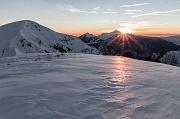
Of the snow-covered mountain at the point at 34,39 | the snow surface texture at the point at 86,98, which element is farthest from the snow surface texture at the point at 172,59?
the snow surface texture at the point at 86,98

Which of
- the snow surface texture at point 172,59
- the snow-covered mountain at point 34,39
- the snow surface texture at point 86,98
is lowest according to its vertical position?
the snow surface texture at point 172,59

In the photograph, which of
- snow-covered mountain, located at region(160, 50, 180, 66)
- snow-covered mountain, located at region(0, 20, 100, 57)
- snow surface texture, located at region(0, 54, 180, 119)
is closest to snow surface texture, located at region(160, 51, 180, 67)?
snow-covered mountain, located at region(160, 50, 180, 66)

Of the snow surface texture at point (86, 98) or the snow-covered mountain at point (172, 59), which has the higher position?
the snow surface texture at point (86, 98)

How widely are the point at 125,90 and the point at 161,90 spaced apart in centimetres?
99

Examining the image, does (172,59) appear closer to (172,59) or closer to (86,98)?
(172,59)

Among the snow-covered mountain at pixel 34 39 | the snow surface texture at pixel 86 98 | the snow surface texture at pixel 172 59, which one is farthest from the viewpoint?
the snow-covered mountain at pixel 34 39

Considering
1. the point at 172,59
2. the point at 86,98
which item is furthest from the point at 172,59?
the point at 86,98

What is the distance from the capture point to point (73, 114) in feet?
12.3

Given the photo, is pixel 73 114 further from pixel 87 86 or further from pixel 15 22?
pixel 15 22

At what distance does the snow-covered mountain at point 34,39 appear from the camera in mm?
70750

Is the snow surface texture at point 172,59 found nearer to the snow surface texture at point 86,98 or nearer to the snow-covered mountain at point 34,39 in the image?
the snow-covered mountain at point 34,39

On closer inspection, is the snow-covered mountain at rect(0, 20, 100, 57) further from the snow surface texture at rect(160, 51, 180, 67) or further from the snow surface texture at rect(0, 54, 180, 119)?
the snow surface texture at rect(0, 54, 180, 119)

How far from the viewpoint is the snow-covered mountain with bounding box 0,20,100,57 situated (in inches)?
2785

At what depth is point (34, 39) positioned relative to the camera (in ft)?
284
